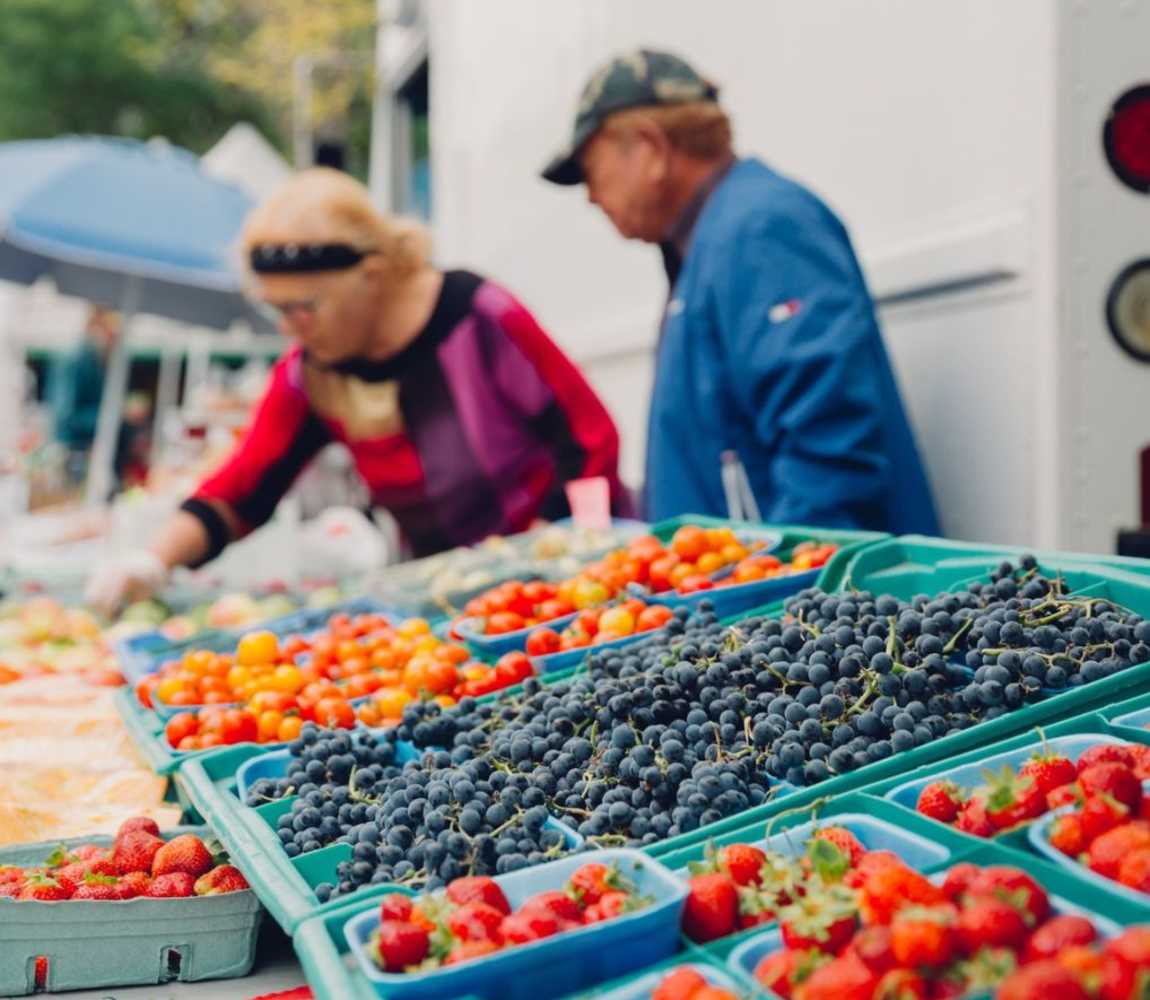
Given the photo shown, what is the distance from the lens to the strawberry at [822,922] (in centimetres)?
110

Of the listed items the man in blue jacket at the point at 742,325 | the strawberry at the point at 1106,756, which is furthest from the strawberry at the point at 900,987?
the man in blue jacket at the point at 742,325

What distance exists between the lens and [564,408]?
413cm

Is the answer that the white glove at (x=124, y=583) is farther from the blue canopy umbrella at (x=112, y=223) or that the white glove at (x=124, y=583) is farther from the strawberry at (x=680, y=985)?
the strawberry at (x=680, y=985)

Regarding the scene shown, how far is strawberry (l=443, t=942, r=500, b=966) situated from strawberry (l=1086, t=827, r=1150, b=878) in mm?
581

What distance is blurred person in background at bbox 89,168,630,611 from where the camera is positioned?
13.3 ft

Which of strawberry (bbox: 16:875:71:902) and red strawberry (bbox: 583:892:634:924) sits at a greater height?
red strawberry (bbox: 583:892:634:924)

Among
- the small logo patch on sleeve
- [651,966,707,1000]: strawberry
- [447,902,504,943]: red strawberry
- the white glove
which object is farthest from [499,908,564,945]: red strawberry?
the white glove

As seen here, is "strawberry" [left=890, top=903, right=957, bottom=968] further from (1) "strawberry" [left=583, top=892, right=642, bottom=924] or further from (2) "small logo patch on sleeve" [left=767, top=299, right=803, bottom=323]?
(2) "small logo patch on sleeve" [left=767, top=299, right=803, bottom=323]

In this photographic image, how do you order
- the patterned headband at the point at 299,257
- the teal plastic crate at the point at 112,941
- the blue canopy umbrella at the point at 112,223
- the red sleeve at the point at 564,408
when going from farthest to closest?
1. the blue canopy umbrella at the point at 112,223
2. the red sleeve at the point at 564,408
3. the patterned headband at the point at 299,257
4. the teal plastic crate at the point at 112,941

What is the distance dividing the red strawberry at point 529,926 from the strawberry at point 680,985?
13 cm

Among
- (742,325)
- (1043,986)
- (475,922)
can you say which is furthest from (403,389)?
(1043,986)

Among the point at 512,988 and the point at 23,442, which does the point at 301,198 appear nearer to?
the point at 512,988

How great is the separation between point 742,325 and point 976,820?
1987mm

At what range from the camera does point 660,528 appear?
3242 millimetres
